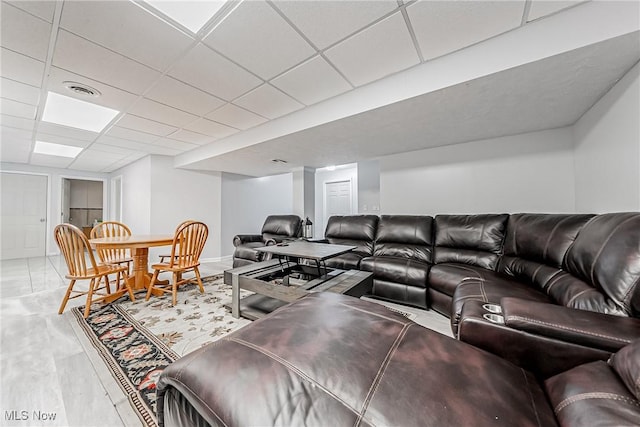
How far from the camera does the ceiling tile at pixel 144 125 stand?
2.98 m

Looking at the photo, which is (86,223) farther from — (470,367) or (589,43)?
(589,43)

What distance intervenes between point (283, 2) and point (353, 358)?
6.18ft

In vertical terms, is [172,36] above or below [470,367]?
above

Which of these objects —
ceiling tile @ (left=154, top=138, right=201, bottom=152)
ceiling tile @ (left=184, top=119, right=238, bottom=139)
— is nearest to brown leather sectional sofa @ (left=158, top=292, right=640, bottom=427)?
ceiling tile @ (left=184, top=119, right=238, bottom=139)

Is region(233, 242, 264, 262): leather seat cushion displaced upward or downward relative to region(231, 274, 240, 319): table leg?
upward

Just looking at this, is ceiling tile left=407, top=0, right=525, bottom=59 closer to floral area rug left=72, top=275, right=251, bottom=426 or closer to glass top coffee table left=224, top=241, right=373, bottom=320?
glass top coffee table left=224, top=241, right=373, bottom=320

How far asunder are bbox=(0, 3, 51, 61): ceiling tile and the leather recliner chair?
2855 millimetres

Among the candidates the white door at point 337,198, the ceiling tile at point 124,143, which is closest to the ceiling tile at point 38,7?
the ceiling tile at point 124,143

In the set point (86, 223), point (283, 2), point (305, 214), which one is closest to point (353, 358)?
point (283, 2)

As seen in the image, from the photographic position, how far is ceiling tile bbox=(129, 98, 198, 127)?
8.50ft

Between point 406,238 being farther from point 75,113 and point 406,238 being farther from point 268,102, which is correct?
point 75,113

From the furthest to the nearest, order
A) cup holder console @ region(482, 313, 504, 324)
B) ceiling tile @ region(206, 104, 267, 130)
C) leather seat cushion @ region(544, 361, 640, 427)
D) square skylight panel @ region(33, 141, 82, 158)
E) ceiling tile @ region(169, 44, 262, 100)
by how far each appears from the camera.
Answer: square skylight panel @ region(33, 141, 82, 158)
ceiling tile @ region(206, 104, 267, 130)
ceiling tile @ region(169, 44, 262, 100)
cup holder console @ region(482, 313, 504, 324)
leather seat cushion @ region(544, 361, 640, 427)

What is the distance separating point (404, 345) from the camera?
2.46ft

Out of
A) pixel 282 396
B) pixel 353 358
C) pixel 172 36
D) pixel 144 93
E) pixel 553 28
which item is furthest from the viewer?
pixel 144 93
